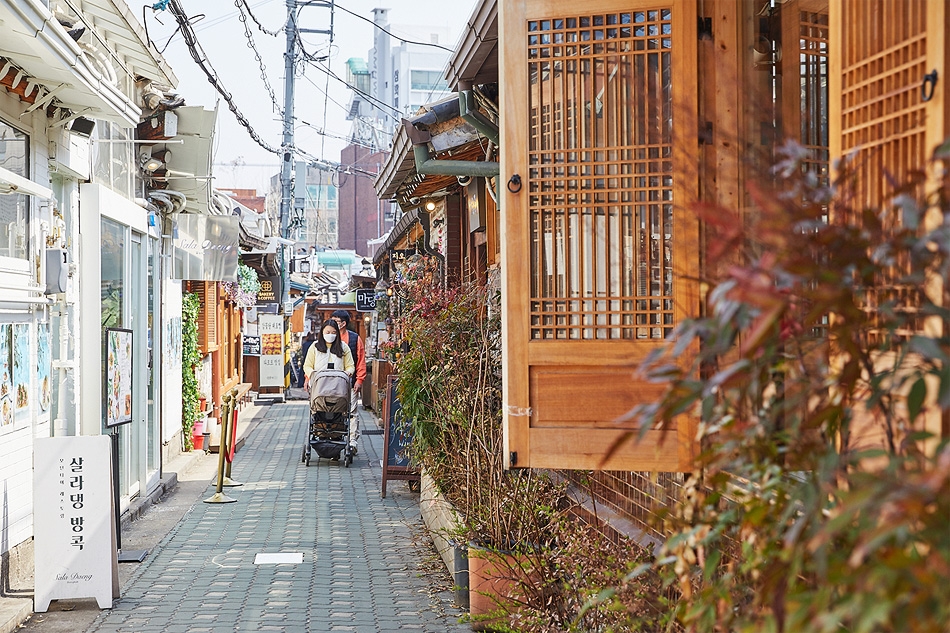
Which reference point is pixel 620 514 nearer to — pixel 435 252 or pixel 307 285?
pixel 435 252

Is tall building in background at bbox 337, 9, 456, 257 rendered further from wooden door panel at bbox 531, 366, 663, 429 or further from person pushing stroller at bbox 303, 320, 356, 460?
wooden door panel at bbox 531, 366, 663, 429

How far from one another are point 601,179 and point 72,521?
196 inches

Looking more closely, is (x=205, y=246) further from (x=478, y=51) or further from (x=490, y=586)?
(x=490, y=586)

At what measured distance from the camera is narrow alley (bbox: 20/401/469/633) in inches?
291

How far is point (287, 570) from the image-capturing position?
9.01m

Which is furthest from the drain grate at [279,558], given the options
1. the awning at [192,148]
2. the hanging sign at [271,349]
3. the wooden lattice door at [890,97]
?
the hanging sign at [271,349]

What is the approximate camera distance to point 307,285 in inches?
1500

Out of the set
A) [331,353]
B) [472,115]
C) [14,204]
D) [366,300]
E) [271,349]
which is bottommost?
[271,349]

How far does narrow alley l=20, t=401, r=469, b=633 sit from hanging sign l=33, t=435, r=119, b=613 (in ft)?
0.69

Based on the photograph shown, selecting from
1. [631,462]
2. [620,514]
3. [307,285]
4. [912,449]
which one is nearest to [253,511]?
[620,514]

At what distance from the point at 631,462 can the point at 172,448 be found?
40.6ft

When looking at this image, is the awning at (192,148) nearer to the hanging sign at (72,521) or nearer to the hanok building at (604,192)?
the hanging sign at (72,521)

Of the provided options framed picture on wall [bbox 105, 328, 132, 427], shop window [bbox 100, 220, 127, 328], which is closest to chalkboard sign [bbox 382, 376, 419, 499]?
shop window [bbox 100, 220, 127, 328]

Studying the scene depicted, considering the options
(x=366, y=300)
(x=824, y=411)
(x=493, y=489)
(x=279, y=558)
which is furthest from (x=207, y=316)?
(x=824, y=411)
